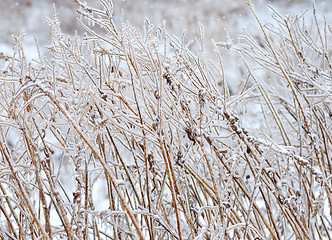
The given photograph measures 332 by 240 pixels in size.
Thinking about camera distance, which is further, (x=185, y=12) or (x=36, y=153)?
(x=185, y=12)

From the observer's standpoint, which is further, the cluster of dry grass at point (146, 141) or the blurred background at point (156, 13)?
the blurred background at point (156, 13)

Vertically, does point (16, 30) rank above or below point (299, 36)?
above

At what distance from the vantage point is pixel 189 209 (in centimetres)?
78

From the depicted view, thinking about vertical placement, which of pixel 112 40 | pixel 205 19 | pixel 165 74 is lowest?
pixel 165 74

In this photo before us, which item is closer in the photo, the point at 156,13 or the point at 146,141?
the point at 146,141

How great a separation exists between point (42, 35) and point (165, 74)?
17.8 feet

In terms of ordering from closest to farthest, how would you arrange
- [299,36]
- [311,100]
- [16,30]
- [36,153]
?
[36,153] → [311,100] → [299,36] → [16,30]

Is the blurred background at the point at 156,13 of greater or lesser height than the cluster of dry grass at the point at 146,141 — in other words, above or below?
above

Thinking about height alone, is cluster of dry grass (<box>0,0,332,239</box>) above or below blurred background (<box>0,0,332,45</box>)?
below

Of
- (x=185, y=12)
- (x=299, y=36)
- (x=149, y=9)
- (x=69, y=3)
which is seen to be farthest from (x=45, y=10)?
(x=299, y=36)

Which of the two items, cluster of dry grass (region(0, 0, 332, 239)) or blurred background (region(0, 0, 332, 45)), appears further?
blurred background (region(0, 0, 332, 45))

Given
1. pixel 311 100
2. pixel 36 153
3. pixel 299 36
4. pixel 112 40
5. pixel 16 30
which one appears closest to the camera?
pixel 36 153

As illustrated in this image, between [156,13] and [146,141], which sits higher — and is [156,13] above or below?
above

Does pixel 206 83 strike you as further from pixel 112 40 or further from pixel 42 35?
pixel 42 35
